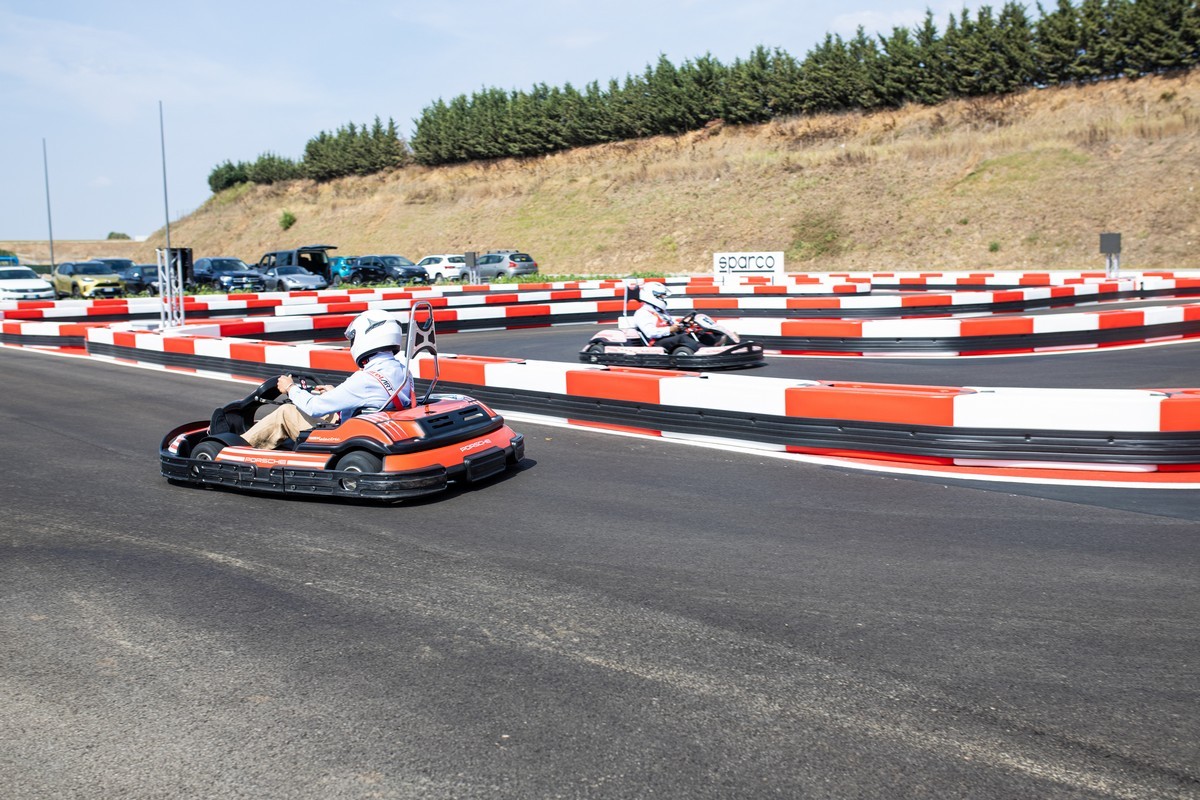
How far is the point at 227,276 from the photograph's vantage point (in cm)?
3675

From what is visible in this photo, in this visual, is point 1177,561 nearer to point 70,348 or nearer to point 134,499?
point 134,499

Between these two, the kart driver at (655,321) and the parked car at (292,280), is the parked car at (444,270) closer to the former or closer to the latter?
the parked car at (292,280)

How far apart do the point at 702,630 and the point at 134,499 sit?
13.5 ft

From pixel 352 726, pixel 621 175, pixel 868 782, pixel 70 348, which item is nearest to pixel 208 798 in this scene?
pixel 352 726

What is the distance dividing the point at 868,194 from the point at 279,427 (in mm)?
43720

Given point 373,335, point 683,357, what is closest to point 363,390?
point 373,335

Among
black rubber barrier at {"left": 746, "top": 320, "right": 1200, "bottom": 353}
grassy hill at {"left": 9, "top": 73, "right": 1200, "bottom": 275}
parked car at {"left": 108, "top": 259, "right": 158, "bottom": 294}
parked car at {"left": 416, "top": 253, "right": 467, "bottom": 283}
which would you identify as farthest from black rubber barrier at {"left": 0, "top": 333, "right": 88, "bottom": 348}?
grassy hill at {"left": 9, "top": 73, "right": 1200, "bottom": 275}

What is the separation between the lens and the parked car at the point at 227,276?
119 feet

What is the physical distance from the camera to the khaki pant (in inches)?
272

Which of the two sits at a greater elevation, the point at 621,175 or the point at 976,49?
the point at 976,49

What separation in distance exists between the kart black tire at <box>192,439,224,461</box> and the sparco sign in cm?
2651

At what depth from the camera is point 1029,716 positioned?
342cm

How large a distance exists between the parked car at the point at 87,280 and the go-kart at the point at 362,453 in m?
28.7

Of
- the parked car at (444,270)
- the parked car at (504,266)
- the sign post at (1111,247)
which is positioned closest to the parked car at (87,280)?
the parked car at (444,270)
